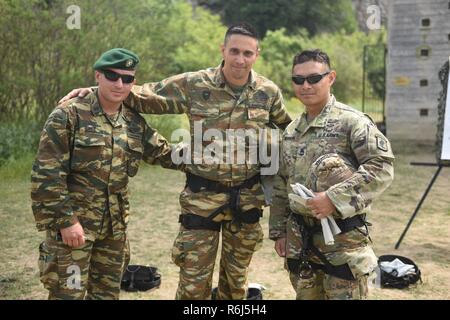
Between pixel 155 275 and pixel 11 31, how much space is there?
7.28 m

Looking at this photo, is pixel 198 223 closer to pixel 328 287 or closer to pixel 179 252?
pixel 179 252

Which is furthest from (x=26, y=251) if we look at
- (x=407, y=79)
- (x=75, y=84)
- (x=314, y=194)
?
(x=407, y=79)

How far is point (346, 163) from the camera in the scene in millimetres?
2822

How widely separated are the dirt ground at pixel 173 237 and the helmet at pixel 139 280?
0.08 meters

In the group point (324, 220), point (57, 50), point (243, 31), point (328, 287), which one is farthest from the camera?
point (57, 50)

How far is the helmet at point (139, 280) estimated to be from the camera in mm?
4562

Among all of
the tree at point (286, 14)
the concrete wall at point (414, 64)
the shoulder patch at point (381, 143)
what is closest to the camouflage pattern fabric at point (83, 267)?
the shoulder patch at point (381, 143)

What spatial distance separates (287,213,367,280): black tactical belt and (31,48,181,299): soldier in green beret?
3.69ft

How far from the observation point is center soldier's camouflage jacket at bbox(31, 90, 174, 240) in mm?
2967

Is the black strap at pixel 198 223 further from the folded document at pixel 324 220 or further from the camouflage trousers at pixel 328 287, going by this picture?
the folded document at pixel 324 220

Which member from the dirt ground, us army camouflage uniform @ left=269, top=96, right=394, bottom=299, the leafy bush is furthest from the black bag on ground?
the leafy bush

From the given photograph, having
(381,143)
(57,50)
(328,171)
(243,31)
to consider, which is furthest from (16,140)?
(381,143)

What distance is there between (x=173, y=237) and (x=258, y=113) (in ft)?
10.3

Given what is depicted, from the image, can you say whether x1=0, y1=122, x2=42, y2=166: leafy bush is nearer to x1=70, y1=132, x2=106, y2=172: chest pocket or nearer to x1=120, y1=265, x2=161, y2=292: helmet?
x1=120, y1=265, x2=161, y2=292: helmet
